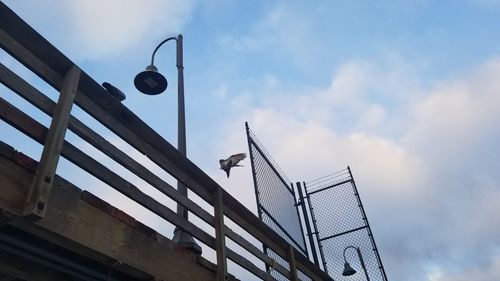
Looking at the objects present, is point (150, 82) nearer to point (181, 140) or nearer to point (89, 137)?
point (181, 140)

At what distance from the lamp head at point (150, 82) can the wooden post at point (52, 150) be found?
2.76 m

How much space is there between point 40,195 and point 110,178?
2.36 ft

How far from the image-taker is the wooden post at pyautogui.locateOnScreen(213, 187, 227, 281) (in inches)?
164

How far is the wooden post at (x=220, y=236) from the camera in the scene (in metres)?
4.16

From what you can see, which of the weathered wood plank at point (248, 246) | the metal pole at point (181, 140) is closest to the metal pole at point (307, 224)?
the weathered wood plank at point (248, 246)

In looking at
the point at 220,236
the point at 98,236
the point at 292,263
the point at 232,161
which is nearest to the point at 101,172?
the point at 98,236

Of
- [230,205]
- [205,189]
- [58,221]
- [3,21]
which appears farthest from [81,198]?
[230,205]

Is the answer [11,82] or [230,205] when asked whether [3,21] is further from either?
[230,205]

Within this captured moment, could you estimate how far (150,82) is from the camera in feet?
19.2

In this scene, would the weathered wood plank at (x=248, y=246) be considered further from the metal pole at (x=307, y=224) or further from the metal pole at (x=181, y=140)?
the metal pole at (x=307, y=224)

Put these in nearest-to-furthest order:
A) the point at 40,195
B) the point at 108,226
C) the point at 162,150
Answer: the point at 40,195
the point at 108,226
the point at 162,150

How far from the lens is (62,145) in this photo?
9.20 feet

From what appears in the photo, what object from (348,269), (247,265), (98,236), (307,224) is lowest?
(98,236)

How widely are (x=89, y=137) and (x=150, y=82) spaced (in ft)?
9.40
